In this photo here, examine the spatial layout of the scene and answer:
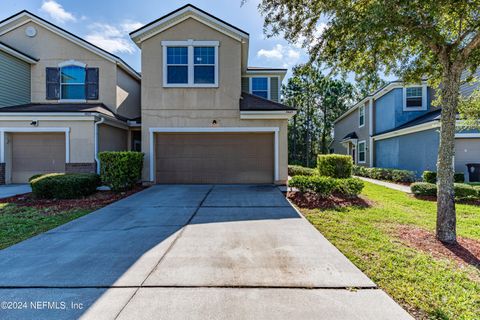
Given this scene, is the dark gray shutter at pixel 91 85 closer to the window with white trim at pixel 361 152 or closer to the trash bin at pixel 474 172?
the trash bin at pixel 474 172

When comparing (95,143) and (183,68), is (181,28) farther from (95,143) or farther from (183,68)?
(95,143)

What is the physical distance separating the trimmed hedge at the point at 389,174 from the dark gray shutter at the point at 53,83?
18.8m

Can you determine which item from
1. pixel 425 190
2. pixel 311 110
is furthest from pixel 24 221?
pixel 311 110

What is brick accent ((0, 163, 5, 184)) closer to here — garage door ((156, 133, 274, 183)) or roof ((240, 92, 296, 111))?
garage door ((156, 133, 274, 183))

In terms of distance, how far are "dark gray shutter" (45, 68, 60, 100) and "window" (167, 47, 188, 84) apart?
252 inches

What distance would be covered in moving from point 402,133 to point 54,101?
1984 cm

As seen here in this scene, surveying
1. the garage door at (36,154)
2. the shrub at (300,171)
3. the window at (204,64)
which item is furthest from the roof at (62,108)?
the shrub at (300,171)

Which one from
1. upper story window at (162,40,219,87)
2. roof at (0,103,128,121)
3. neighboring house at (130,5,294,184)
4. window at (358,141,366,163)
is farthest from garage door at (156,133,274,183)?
window at (358,141,366,163)

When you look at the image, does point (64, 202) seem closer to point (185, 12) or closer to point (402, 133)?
point (185, 12)

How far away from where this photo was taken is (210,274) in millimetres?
3340

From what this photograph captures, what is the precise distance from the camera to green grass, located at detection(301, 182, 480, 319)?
2.83m

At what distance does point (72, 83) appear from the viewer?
501 inches

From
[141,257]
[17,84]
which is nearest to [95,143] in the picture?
[17,84]

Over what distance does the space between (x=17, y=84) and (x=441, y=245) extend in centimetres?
1752
